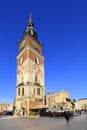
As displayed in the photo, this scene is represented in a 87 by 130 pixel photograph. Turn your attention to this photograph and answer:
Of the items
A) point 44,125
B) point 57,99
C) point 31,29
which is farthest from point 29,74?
point 44,125

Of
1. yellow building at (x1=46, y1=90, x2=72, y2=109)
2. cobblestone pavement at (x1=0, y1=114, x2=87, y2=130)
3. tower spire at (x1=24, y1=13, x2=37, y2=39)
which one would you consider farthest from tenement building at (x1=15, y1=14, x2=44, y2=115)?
cobblestone pavement at (x1=0, y1=114, x2=87, y2=130)

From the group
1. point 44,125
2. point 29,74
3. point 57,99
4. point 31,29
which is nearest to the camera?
point 44,125

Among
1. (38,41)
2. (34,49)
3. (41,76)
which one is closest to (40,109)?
(41,76)

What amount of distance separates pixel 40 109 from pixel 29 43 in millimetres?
22723

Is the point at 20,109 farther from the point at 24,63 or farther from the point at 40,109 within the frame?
the point at 24,63

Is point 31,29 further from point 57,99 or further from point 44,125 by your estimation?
point 44,125

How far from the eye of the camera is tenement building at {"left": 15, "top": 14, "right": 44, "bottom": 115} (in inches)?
2327

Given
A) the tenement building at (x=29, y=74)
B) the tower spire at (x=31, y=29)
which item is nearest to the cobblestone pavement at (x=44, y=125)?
the tenement building at (x=29, y=74)

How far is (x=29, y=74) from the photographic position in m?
61.2

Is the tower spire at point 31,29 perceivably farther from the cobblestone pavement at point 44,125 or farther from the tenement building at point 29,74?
the cobblestone pavement at point 44,125

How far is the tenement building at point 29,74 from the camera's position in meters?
59.1

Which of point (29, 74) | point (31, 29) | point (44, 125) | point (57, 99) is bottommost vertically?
point (44, 125)

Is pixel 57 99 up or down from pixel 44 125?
up

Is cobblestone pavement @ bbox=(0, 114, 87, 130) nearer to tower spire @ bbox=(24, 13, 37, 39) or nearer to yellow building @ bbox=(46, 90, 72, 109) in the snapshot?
tower spire @ bbox=(24, 13, 37, 39)
